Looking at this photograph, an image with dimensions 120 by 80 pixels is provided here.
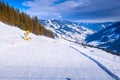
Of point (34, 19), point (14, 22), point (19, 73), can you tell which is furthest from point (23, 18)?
point (19, 73)

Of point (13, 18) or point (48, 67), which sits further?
point (13, 18)

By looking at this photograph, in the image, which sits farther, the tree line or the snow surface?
the tree line

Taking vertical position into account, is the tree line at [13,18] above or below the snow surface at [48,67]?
above

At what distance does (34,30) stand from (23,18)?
1182cm

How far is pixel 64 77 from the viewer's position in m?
10.3

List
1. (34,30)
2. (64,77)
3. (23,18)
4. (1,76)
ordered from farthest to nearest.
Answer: (34,30) → (23,18) → (64,77) → (1,76)

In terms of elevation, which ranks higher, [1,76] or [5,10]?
[5,10]

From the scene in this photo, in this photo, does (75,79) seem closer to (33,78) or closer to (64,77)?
(64,77)

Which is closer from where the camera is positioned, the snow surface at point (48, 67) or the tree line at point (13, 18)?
the snow surface at point (48, 67)

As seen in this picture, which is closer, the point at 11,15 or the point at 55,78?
the point at 55,78

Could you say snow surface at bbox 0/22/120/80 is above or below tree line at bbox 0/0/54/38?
below

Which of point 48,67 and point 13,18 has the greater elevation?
point 13,18

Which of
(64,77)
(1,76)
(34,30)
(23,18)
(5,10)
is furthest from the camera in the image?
(34,30)

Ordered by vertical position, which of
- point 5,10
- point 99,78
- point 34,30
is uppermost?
point 5,10
